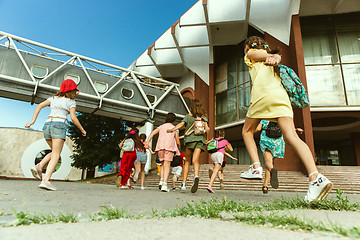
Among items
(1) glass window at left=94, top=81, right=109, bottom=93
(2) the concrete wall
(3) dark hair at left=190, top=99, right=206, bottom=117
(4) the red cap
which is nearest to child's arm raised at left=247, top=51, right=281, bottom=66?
(3) dark hair at left=190, top=99, right=206, bottom=117

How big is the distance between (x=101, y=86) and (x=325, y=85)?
40.3 ft

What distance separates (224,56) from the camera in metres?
16.6

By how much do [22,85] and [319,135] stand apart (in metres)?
19.6

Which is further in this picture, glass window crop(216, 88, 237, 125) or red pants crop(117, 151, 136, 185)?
glass window crop(216, 88, 237, 125)

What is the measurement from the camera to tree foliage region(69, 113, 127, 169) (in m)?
16.5

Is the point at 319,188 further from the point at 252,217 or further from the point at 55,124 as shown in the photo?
the point at 55,124

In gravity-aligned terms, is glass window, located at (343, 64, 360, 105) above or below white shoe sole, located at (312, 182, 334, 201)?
above

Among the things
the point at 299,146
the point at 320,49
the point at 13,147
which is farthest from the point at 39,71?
the point at 13,147

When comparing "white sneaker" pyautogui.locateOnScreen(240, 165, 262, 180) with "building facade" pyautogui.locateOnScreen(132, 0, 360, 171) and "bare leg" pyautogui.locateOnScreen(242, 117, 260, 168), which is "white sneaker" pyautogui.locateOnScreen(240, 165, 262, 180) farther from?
"building facade" pyautogui.locateOnScreen(132, 0, 360, 171)

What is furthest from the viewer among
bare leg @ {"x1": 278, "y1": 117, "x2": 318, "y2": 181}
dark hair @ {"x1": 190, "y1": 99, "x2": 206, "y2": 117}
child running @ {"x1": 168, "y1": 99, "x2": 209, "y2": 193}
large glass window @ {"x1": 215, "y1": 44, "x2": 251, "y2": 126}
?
large glass window @ {"x1": 215, "y1": 44, "x2": 251, "y2": 126}

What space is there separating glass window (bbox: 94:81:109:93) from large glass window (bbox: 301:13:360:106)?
11234 millimetres

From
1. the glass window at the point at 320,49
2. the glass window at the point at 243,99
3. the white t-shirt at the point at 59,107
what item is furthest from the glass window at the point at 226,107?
the white t-shirt at the point at 59,107

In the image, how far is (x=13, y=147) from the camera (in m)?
26.7

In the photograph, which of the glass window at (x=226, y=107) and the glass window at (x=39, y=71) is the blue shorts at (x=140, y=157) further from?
the glass window at (x=226, y=107)
